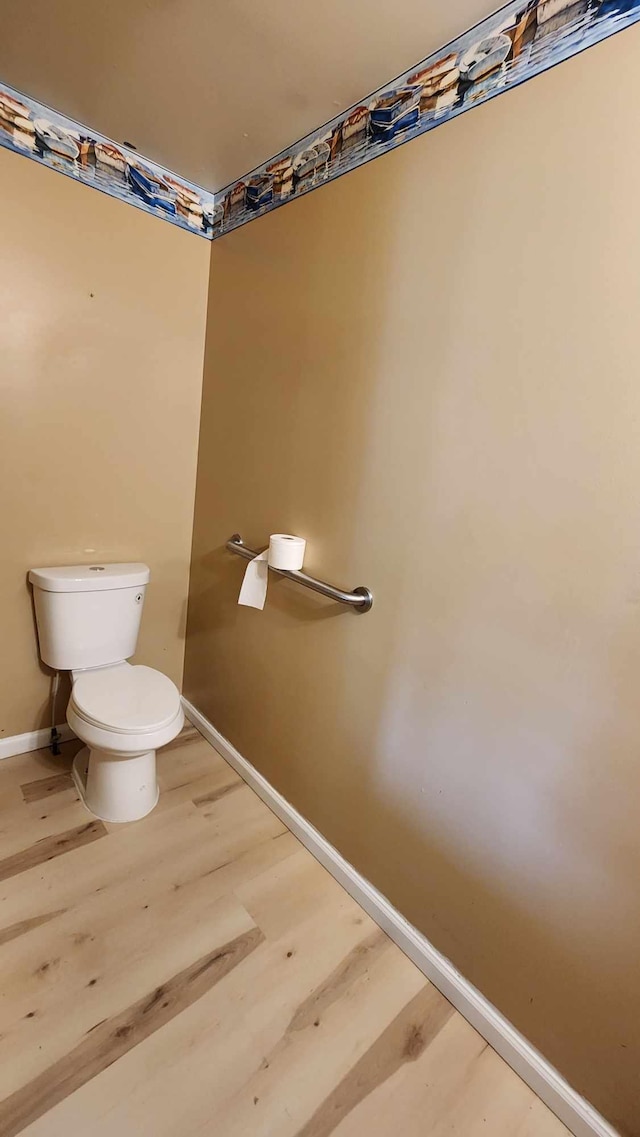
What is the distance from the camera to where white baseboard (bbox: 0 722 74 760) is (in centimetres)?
180

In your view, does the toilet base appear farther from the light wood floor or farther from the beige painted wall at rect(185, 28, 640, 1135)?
the beige painted wall at rect(185, 28, 640, 1135)

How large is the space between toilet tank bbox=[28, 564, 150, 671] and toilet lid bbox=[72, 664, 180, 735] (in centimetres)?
9

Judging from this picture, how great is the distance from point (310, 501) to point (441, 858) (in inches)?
41.3

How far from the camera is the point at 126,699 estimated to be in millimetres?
1545

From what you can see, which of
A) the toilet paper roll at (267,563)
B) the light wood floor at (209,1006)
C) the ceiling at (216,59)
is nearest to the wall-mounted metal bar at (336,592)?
the toilet paper roll at (267,563)

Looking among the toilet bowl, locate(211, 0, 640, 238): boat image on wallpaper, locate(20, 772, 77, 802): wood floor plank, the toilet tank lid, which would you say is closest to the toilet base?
the toilet bowl

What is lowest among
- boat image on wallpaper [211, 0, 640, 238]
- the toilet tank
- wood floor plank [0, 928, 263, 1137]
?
wood floor plank [0, 928, 263, 1137]

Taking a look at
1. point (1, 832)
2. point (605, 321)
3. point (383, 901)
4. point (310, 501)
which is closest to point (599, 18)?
point (605, 321)

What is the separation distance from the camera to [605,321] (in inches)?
33.8

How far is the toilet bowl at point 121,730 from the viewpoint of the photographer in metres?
1.41

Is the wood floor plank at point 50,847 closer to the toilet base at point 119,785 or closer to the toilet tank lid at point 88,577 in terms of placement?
the toilet base at point 119,785

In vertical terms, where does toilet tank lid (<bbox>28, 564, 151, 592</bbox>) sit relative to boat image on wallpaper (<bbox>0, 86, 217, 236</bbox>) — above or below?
below

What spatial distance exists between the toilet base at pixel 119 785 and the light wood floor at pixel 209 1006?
5 cm

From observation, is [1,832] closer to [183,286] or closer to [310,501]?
[310,501]
